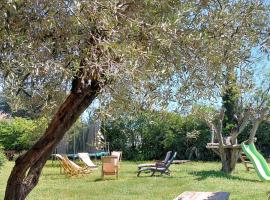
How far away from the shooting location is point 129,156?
24562 mm

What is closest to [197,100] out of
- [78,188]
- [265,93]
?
[78,188]

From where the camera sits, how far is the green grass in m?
10.6

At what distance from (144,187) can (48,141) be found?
876 cm

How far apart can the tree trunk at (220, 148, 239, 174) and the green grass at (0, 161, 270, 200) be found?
1.74 feet

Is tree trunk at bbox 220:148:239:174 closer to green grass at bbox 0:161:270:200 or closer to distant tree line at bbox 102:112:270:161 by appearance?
green grass at bbox 0:161:270:200

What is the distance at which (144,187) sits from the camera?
479 inches

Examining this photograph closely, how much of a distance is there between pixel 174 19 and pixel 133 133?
21589 millimetres

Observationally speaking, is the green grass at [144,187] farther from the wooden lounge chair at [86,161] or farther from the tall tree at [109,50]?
the tall tree at [109,50]

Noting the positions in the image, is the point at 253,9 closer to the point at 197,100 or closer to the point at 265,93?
the point at 197,100

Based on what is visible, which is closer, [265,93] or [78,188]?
[78,188]

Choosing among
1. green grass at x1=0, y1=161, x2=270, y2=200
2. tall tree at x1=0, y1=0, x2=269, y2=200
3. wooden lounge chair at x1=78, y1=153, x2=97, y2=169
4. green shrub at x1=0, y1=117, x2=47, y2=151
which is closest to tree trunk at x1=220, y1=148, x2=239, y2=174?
green grass at x1=0, y1=161, x2=270, y2=200

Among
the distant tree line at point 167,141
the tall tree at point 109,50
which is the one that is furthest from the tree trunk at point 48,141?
the distant tree line at point 167,141

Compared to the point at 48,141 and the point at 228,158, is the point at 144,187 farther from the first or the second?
the point at 48,141

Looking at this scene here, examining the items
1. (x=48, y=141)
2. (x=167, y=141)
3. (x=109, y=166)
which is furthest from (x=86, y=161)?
(x=48, y=141)
